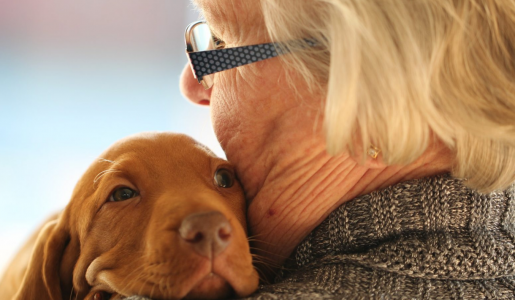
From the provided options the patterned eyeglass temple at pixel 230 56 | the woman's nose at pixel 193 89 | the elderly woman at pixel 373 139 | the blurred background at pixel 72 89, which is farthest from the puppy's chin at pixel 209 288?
the blurred background at pixel 72 89

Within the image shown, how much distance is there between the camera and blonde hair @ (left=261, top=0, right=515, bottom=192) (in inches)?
48.3

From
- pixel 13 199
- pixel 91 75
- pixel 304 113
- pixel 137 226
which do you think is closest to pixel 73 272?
pixel 137 226

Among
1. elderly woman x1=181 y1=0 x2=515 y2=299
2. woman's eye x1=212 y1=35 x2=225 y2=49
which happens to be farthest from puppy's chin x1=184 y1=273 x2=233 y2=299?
woman's eye x1=212 y1=35 x2=225 y2=49

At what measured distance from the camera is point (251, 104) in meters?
1.60

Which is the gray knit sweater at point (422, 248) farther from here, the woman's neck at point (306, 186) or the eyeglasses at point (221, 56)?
the eyeglasses at point (221, 56)

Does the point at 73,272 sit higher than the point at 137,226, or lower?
lower

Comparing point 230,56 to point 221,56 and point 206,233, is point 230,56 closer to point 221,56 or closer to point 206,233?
point 221,56

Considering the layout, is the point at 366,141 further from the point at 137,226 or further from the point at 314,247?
the point at 137,226

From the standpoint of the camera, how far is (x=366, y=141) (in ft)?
4.31

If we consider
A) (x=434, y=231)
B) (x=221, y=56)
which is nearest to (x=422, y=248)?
(x=434, y=231)

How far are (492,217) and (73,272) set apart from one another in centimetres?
118

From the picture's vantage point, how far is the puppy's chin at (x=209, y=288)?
125cm

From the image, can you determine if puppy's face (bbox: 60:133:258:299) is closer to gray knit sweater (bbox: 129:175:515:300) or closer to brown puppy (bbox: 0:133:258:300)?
brown puppy (bbox: 0:133:258:300)

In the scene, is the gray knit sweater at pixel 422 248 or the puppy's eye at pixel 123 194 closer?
the gray knit sweater at pixel 422 248
